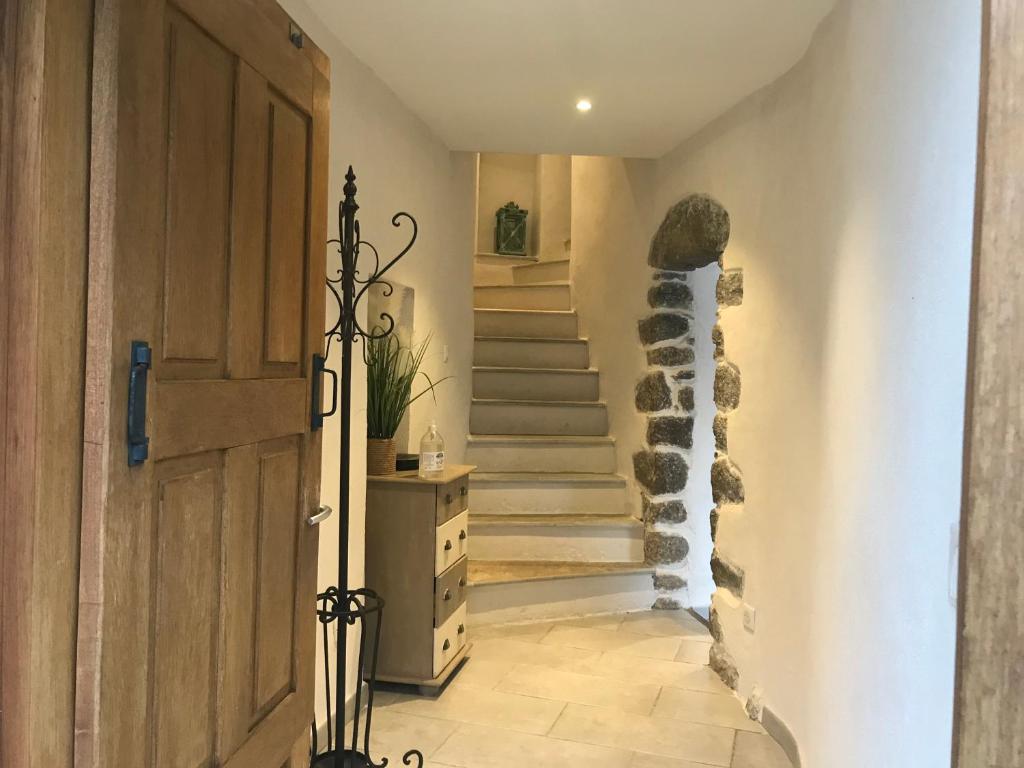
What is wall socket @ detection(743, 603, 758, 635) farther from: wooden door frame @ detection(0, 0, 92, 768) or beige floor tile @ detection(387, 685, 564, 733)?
wooden door frame @ detection(0, 0, 92, 768)

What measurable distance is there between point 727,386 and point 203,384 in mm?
2329

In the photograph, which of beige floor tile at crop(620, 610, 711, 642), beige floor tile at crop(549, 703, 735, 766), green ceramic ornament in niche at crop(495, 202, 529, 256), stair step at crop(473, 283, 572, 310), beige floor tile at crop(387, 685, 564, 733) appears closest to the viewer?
beige floor tile at crop(549, 703, 735, 766)

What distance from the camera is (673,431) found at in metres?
3.99

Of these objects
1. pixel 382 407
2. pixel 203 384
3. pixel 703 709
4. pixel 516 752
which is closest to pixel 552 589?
pixel 703 709

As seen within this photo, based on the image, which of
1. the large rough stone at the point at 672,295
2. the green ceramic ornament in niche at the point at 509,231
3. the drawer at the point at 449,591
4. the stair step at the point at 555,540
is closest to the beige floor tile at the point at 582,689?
the drawer at the point at 449,591

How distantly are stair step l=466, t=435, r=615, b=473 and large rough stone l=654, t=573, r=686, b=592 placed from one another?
2.70ft

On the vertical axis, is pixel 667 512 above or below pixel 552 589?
above

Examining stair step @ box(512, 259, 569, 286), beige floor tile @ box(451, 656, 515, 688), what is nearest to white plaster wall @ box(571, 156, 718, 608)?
stair step @ box(512, 259, 569, 286)

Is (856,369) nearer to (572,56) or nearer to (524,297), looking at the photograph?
(572,56)

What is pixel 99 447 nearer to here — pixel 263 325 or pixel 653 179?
A: pixel 263 325

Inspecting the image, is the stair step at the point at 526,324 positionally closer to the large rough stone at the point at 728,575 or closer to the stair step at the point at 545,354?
the stair step at the point at 545,354

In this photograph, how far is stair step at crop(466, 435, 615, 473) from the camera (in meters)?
4.46

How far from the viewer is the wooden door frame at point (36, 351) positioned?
89cm

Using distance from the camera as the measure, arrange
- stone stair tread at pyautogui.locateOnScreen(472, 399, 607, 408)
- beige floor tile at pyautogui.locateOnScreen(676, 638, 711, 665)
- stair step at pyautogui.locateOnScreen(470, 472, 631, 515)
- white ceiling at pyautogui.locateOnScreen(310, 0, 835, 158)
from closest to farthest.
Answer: white ceiling at pyautogui.locateOnScreen(310, 0, 835, 158), beige floor tile at pyautogui.locateOnScreen(676, 638, 711, 665), stair step at pyautogui.locateOnScreen(470, 472, 631, 515), stone stair tread at pyautogui.locateOnScreen(472, 399, 607, 408)
